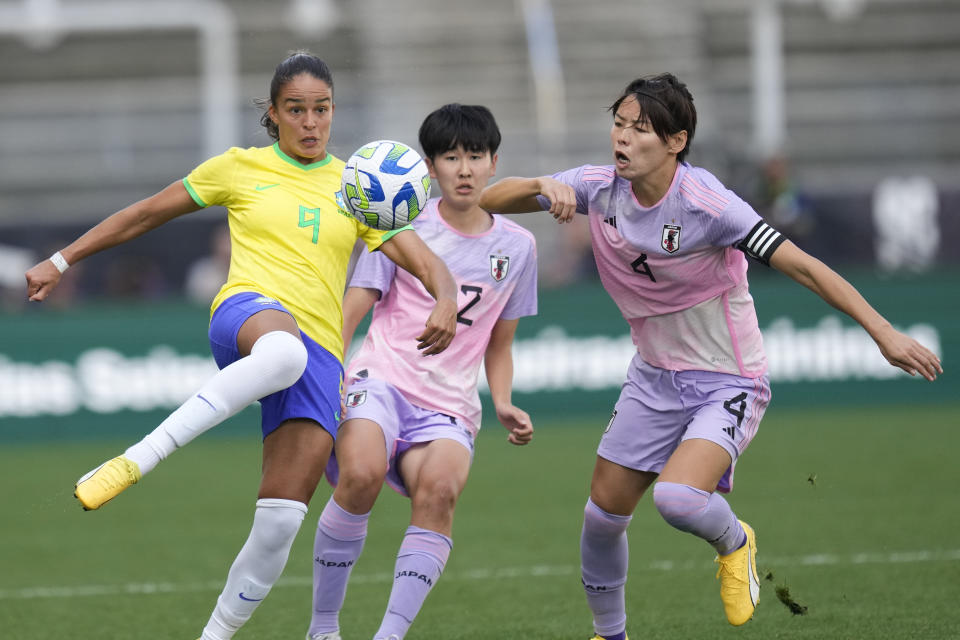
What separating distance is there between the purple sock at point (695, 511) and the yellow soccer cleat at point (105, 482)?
6.32 feet

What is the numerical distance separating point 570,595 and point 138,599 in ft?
7.21

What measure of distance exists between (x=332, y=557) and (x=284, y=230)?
4.49 ft

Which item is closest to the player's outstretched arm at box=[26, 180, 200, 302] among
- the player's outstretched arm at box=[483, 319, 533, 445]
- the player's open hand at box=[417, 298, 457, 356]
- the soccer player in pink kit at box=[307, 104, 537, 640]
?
the soccer player in pink kit at box=[307, 104, 537, 640]

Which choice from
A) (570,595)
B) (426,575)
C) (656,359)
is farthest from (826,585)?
(426,575)

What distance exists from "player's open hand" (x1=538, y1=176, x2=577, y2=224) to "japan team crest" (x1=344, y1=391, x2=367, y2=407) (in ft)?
3.72

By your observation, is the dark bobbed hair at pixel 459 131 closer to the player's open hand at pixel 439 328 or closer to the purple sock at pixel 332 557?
Result: the player's open hand at pixel 439 328

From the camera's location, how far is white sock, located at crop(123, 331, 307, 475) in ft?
15.9

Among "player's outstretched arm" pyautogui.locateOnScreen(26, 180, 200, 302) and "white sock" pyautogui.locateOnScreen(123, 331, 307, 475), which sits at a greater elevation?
"player's outstretched arm" pyautogui.locateOnScreen(26, 180, 200, 302)

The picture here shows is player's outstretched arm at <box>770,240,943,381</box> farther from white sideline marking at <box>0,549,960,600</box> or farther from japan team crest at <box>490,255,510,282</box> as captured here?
white sideline marking at <box>0,549,960,600</box>

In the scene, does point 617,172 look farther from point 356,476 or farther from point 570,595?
point 570,595

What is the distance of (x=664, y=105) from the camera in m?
5.34

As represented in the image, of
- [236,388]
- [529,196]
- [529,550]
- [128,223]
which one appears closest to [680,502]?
[529,196]

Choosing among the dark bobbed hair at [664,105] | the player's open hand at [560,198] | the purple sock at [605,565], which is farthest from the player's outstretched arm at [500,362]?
the dark bobbed hair at [664,105]

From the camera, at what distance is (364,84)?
1972 cm
